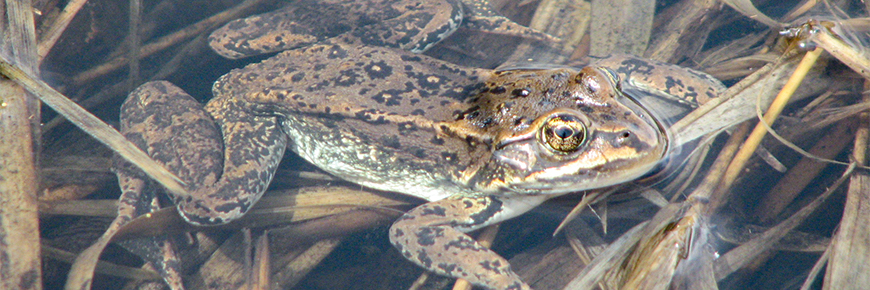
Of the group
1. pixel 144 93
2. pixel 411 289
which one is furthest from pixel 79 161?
pixel 411 289

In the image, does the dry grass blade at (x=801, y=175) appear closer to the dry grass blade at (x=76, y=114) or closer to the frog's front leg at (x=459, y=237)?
the frog's front leg at (x=459, y=237)

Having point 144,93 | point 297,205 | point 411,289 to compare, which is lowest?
point 411,289

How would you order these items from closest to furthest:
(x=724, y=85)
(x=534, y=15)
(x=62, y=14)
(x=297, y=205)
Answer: (x=724, y=85)
(x=297, y=205)
(x=62, y=14)
(x=534, y=15)

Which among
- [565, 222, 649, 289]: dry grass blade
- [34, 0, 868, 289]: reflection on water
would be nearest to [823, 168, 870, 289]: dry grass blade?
[34, 0, 868, 289]: reflection on water

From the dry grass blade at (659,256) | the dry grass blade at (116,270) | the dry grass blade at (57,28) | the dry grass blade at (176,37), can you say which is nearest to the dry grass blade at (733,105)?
the dry grass blade at (659,256)

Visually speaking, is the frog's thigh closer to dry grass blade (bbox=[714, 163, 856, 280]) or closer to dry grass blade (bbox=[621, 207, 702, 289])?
dry grass blade (bbox=[621, 207, 702, 289])

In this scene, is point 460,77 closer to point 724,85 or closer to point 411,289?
point 411,289

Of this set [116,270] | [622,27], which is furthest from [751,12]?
[116,270]
